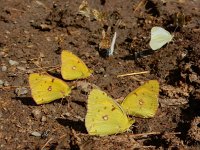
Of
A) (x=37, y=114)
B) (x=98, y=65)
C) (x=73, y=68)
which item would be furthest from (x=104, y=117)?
(x=98, y=65)

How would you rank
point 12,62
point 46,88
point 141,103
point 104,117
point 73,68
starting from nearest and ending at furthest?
1. point 104,117
2. point 141,103
3. point 46,88
4. point 73,68
5. point 12,62

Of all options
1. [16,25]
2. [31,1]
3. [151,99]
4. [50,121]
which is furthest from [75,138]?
[31,1]

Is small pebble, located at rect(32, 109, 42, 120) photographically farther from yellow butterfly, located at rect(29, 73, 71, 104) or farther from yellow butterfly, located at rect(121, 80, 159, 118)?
yellow butterfly, located at rect(121, 80, 159, 118)

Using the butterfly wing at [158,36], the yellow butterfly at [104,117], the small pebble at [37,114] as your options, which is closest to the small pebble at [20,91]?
the small pebble at [37,114]

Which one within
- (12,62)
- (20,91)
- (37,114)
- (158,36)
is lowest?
(37,114)

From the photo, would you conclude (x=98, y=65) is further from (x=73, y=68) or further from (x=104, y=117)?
(x=104, y=117)

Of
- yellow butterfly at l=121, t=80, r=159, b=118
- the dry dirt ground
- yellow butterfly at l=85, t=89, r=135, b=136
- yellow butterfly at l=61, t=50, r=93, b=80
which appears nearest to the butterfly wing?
the dry dirt ground

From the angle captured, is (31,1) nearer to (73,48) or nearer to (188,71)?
(73,48)

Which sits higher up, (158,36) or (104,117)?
(158,36)
